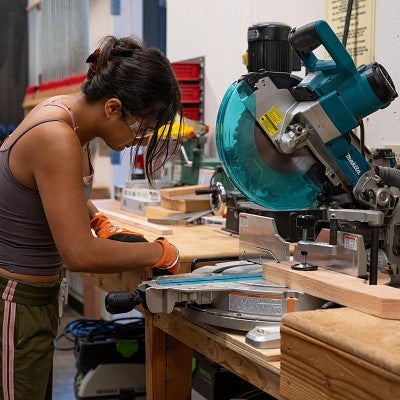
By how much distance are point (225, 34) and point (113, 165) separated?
1.43 metres

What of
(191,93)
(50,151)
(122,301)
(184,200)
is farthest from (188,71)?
(122,301)

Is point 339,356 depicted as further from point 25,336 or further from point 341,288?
point 25,336

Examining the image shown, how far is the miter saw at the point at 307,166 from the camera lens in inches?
52.7

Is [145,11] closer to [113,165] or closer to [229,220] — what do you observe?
[113,165]

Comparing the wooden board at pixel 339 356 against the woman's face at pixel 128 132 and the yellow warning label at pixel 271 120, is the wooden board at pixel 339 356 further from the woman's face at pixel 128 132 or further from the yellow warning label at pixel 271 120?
the woman's face at pixel 128 132

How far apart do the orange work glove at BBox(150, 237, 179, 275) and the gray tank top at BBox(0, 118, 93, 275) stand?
265mm

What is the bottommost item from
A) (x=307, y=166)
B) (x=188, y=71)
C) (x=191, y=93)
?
(x=307, y=166)

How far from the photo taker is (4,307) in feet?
5.02

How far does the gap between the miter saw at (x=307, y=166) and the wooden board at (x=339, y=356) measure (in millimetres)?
247

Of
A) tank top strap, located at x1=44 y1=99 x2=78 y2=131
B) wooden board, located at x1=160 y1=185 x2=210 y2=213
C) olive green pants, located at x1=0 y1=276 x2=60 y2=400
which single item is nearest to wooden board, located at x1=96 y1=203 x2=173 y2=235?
wooden board, located at x1=160 y1=185 x2=210 y2=213

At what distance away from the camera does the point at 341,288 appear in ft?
3.84

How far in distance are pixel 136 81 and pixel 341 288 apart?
632 mm

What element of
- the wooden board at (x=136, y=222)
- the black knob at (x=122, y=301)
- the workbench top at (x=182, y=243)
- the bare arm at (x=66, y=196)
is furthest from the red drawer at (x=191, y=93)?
the black knob at (x=122, y=301)

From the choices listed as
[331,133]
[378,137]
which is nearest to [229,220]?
[378,137]
